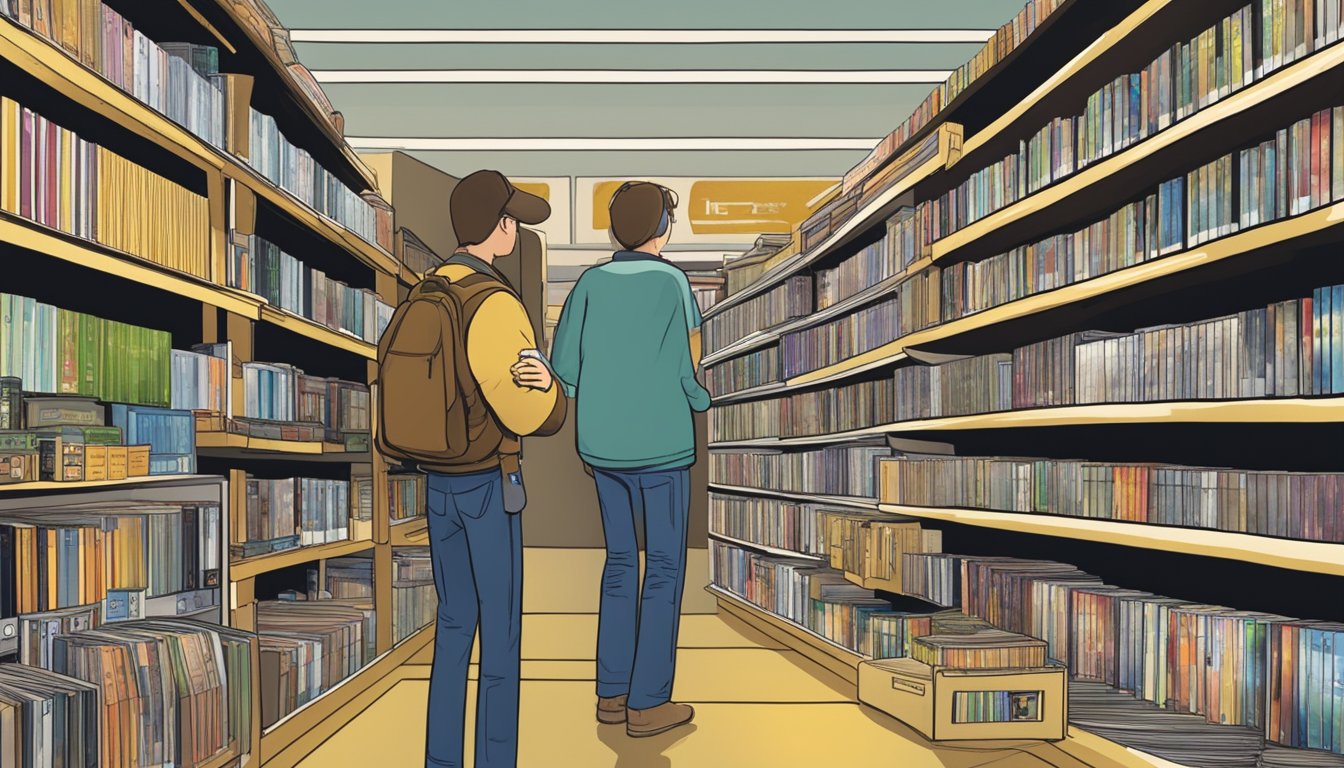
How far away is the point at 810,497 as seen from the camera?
16.3 feet

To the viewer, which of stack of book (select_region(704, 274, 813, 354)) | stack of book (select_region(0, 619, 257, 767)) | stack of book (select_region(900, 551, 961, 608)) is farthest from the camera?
stack of book (select_region(704, 274, 813, 354))

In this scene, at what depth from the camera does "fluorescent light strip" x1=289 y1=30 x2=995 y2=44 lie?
275 inches

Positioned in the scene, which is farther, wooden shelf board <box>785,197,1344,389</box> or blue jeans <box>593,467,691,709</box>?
blue jeans <box>593,467,691,709</box>

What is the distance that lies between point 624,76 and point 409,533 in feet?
14.2

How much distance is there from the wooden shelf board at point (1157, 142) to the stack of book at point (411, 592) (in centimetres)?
252

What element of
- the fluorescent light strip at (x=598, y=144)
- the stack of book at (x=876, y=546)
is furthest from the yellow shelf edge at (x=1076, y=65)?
the fluorescent light strip at (x=598, y=144)

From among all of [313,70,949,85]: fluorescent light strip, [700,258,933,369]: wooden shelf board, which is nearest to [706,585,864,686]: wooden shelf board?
[700,258,933,369]: wooden shelf board

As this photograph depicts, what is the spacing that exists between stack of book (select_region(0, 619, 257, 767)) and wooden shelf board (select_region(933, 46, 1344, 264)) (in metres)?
2.36

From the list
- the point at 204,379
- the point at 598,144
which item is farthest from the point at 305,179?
the point at 598,144

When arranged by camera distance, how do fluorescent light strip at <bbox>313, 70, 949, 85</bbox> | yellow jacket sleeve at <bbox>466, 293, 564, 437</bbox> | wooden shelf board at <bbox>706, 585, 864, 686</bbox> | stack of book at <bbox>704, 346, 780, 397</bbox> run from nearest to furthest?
yellow jacket sleeve at <bbox>466, 293, 564, 437</bbox>, wooden shelf board at <bbox>706, 585, 864, 686</bbox>, stack of book at <bbox>704, 346, 780, 397</bbox>, fluorescent light strip at <bbox>313, 70, 949, 85</bbox>

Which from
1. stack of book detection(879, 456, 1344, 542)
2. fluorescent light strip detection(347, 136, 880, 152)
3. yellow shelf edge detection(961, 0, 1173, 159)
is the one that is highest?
fluorescent light strip detection(347, 136, 880, 152)

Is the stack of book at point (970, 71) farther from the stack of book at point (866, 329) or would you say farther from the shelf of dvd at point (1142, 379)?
the stack of book at point (866, 329)

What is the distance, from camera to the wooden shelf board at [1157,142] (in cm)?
203

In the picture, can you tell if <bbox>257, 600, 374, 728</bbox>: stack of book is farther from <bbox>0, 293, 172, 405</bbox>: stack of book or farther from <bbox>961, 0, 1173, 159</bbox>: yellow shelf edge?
<bbox>961, 0, 1173, 159</bbox>: yellow shelf edge
